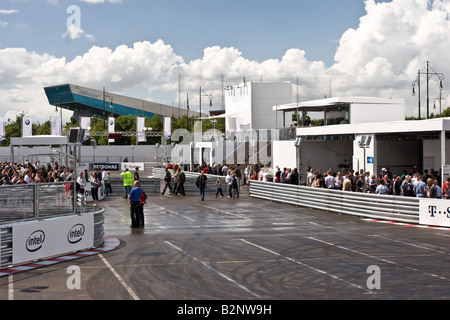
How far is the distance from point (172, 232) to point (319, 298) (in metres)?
9.47

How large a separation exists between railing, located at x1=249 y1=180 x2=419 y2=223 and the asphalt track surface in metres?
1.03

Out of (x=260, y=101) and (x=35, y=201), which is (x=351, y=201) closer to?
(x=35, y=201)

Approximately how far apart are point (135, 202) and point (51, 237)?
521 cm

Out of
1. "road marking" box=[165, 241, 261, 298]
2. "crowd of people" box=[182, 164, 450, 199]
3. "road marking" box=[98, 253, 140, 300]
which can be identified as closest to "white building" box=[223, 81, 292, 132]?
"crowd of people" box=[182, 164, 450, 199]

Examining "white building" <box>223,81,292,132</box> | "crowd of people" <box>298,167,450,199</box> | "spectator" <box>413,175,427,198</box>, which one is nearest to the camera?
"crowd of people" <box>298,167,450,199</box>

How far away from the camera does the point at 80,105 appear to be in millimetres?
124938

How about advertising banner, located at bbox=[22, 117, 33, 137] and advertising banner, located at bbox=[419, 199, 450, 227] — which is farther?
advertising banner, located at bbox=[22, 117, 33, 137]

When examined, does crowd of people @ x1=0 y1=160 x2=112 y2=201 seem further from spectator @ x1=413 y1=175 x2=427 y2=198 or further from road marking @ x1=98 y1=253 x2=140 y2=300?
spectator @ x1=413 y1=175 x2=427 y2=198

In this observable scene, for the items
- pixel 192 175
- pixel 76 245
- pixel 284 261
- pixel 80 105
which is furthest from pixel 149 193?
pixel 80 105

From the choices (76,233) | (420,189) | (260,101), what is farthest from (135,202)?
(260,101)

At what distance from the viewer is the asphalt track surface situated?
35.7ft

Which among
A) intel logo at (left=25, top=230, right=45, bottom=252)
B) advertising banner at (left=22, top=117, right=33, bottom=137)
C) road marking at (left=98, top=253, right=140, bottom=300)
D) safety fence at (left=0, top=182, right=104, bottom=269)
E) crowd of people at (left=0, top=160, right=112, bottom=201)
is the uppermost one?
advertising banner at (left=22, top=117, right=33, bottom=137)

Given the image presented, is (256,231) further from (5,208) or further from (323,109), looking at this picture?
(323,109)

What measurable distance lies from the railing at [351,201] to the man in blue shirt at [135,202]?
8.76 m
